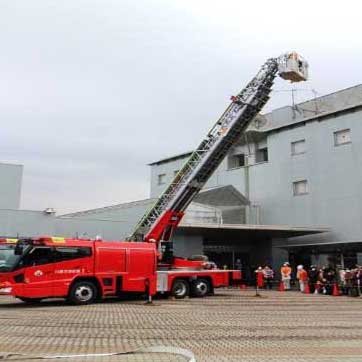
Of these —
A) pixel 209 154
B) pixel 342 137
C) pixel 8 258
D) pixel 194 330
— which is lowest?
pixel 194 330

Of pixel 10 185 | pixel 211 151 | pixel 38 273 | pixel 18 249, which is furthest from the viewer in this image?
pixel 10 185

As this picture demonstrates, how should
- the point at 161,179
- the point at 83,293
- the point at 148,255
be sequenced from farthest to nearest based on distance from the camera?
1. the point at 161,179
2. the point at 148,255
3. the point at 83,293

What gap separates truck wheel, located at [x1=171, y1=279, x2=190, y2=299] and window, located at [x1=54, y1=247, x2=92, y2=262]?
4.26 metres

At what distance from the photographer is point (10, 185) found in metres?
42.5

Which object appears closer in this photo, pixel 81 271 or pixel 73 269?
pixel 73 269

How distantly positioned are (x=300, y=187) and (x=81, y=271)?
2265cm

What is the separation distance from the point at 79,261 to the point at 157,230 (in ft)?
14.9

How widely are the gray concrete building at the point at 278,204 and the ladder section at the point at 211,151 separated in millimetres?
6686

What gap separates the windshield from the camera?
58.4 feet

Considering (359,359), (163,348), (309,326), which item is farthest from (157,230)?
Result: (359,359)

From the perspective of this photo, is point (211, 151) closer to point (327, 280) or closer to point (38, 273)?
point (38, 273)

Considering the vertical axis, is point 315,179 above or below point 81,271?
above

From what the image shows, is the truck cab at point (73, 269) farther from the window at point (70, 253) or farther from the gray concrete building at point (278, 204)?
the gray concrete building at point (278, 204)

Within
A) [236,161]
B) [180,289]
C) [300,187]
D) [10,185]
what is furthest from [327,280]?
[10,185]
